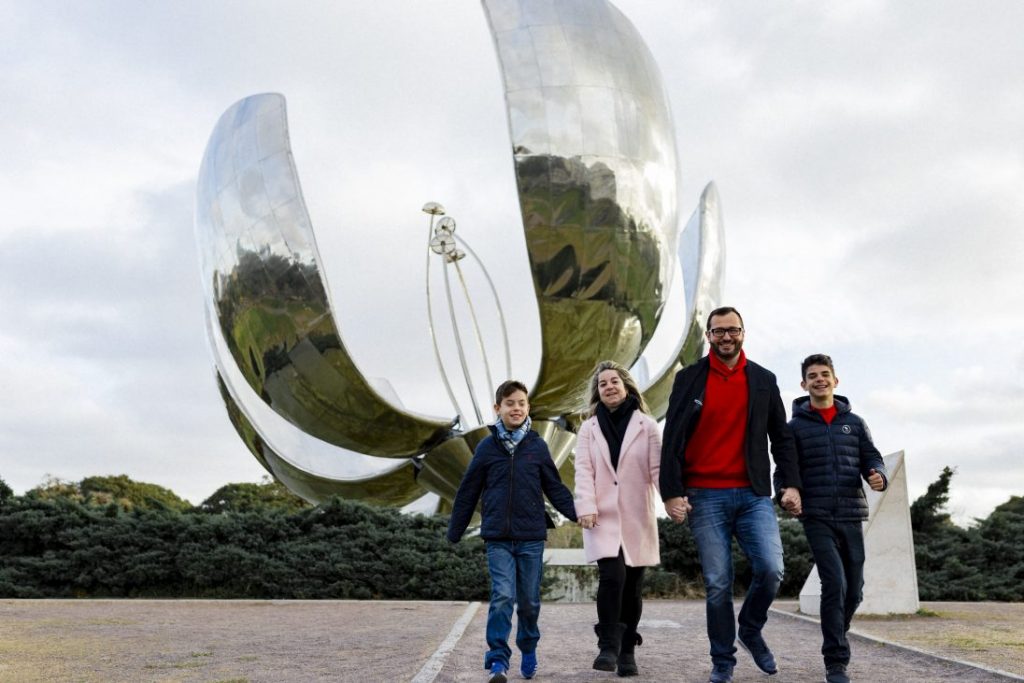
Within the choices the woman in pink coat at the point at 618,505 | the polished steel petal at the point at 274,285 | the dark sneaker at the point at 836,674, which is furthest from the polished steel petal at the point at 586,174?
the dark sneaker at the point at 836,674

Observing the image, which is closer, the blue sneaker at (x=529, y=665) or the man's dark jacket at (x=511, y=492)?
the blue sneaker at (x=529, y=665)

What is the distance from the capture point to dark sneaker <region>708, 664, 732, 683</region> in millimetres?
3623

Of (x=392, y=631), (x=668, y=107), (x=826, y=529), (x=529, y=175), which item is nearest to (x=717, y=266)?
(x=668, y=107)

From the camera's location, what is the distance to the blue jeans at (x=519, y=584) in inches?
155

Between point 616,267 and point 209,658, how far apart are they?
16.9ft

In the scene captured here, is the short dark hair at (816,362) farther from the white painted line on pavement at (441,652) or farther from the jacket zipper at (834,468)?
the white painted line on pavement at (441,652)

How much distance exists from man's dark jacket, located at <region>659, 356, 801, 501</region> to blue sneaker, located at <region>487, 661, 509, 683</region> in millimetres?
864

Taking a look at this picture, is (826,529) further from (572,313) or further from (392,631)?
(572,313)

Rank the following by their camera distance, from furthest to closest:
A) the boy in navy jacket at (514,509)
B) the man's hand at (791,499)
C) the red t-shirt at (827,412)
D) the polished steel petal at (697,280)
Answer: the polished steel petal at (697,280), the red t-shirt at (827,412), the boy in navy jacket at (514,509), the man's hand at (791,499)

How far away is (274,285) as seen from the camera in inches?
351

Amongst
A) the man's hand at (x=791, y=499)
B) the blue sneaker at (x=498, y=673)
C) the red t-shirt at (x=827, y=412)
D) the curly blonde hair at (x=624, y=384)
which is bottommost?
the blue sneaker at (x=498, y=673)

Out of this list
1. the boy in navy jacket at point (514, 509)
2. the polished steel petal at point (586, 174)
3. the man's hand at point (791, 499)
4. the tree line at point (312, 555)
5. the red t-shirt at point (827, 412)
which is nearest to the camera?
the man's hand at point (791, 499)

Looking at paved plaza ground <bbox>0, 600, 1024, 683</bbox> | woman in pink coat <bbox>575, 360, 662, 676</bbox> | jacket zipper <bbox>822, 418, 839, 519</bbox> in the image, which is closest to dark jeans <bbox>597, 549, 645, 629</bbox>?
woman in pink coat <bbox>575, 360, 662, 676</bbox>

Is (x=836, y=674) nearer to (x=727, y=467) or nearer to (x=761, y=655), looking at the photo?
(x=761, y=655)
